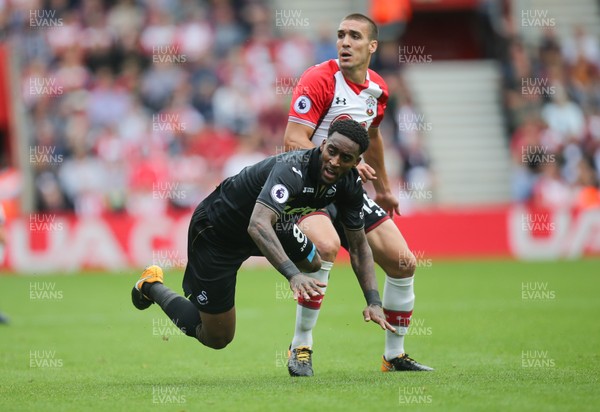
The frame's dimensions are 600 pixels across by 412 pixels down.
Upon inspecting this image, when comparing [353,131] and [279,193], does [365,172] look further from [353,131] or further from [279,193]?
[279,193]

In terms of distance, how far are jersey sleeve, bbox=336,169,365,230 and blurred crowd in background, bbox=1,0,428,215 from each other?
1202 centimetres

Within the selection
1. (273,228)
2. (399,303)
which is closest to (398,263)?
(399,303)

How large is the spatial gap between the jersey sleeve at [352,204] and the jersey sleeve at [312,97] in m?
1.05

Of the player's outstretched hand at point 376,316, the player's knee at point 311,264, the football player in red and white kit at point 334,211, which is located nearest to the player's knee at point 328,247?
the football player in red and white kit at point 334,211

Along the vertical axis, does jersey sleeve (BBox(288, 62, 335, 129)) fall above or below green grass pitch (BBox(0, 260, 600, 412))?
above

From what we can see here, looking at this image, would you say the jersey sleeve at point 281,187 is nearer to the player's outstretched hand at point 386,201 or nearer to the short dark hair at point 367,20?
the short dark hair at point 367,20

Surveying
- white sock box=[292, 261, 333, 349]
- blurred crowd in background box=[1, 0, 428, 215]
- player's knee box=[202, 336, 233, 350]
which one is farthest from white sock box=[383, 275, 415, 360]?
blurred crowd in background box=[1, 0, 428, 215]

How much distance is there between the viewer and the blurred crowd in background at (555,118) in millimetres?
21562

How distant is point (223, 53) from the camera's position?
22.9 meters

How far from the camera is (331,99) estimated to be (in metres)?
8.94

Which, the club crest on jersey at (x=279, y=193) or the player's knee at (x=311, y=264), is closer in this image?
the club crest on jersey at (x=279, y=193)

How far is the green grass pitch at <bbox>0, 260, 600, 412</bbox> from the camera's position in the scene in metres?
7.13

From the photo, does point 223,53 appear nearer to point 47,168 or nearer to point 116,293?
point 47,168

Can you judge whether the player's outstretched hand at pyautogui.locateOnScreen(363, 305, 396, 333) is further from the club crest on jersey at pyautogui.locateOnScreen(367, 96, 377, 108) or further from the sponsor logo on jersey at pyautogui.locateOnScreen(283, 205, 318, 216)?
the club crest on jersey at pyautogui.locateOnScreen(367, 96, 377, 108)
